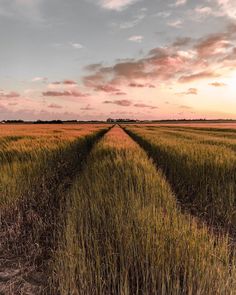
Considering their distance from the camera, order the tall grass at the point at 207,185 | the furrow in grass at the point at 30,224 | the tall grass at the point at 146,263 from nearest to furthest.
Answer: the tall grass at the point at 146,263 → the furrow in grass at the point at 30,224 → the tall grass at the point at 207,185

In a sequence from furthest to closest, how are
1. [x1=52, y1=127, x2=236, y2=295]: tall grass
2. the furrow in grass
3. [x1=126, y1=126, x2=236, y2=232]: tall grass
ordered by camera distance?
[x1=126, y1=126, x2=236, y2=232]: tall grass
the furrow in grass
[x1=52, y1=127, x2=236, y2=295]: tall grass

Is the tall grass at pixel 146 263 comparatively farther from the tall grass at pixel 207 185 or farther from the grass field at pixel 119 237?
the tall grass at pixel 207 185

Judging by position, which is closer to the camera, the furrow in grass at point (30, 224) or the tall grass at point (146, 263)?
the tall grass at point (146, 263)

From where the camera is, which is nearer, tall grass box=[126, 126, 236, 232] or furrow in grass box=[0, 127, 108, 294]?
furrow in grass box=[0, 127, 108, 294]

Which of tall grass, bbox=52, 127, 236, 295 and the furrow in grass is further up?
tall grass, bbox=52, 127, 236, 295

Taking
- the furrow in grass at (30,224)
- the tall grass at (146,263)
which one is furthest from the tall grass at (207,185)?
the furrow in grass at (30,224)

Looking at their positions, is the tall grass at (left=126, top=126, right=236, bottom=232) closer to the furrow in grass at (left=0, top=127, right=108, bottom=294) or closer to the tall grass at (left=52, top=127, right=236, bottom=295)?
the tall grass at (left=52, top=127, right=236, bottom=295)

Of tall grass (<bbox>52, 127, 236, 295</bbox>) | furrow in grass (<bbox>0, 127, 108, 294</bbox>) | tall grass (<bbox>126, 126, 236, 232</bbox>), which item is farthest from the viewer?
tall grass (<bbox>126, 126, 236, 232</bbox>)

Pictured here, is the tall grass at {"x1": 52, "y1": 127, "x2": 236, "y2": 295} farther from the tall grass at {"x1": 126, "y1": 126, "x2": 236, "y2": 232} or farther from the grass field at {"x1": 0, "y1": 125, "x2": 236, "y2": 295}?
the tall grass at {"x1": 126, "y1": 126, "x2": 236, "y2": 232}

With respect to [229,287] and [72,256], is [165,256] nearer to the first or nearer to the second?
[229,287]

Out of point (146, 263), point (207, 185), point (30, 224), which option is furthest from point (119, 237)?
point (207, 185)

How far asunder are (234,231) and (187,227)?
1.89m

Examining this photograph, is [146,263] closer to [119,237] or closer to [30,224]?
[119,237]

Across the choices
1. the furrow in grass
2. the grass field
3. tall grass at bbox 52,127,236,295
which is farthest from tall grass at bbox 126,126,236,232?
the furrow in grass
